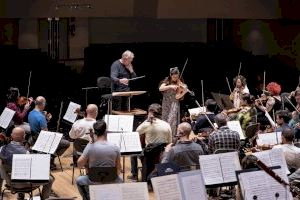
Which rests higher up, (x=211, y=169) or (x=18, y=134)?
(x=18, y=134)

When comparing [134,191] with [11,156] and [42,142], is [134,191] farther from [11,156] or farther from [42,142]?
[42,142]

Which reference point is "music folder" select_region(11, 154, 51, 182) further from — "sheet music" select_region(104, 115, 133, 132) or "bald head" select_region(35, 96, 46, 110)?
"bald head" select_region(35, 96, 46, 110)

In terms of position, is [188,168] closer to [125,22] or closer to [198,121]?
[198,121]

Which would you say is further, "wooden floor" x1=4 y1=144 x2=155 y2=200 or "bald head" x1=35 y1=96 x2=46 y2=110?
"bald head" x1=35 y1=96 x2=46 y2=110

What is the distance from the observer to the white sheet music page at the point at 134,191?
271 inches

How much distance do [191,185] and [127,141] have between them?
2.65 metres

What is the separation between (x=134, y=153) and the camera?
31.9ft

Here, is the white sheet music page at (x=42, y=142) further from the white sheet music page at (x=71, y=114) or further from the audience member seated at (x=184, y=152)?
the audience member seated at (x=184, y=152)

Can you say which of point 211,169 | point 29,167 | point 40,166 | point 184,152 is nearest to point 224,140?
point 184,152

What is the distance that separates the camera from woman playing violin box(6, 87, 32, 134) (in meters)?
11.9

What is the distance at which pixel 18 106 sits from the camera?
12.4 metres

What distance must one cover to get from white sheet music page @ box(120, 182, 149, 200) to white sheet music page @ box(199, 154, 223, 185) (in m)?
1.50

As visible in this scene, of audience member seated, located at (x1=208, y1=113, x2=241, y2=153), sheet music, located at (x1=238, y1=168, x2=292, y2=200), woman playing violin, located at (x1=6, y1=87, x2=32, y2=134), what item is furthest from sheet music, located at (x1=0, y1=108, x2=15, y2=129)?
sheet music, located at (x1=238, y1=168, x2=292, y2=200)

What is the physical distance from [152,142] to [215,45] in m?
8.24
